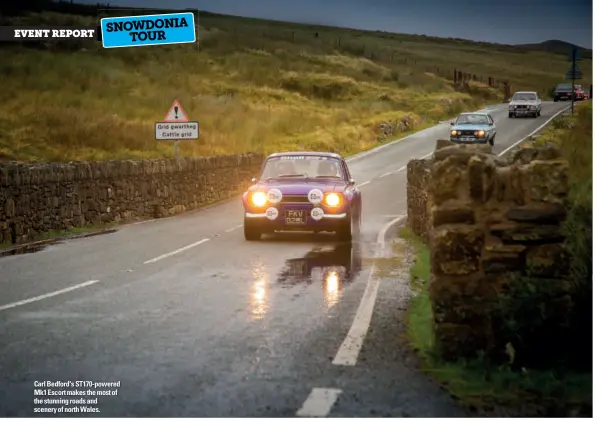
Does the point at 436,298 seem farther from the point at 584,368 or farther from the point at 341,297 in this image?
the point at 341,297

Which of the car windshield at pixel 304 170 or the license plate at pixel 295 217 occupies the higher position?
the car windshield at pixel 304 170

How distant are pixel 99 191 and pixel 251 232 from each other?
567 cm

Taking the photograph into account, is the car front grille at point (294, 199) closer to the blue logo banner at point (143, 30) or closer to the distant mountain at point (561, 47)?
the blue logo banner at point (143, 30)

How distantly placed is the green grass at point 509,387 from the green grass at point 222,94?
25.7m

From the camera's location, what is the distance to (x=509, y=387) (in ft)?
19.5

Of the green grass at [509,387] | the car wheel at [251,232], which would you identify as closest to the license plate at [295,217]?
the car wheel at [251,232]

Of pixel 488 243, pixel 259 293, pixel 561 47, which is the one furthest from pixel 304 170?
pixel 561 47

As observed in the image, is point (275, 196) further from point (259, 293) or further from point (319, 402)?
point (319, 402)

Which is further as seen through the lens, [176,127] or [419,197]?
[176,127]

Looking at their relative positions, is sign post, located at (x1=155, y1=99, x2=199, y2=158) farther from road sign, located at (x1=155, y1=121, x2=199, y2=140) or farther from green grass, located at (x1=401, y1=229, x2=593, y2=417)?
green grass, located at (x1=401, y1=229, x2=593, y2=417)

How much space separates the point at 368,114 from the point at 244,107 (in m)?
11.3

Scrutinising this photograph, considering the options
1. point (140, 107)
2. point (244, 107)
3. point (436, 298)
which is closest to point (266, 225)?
point (436, 298)

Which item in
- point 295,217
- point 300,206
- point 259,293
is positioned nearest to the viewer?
point 259,293

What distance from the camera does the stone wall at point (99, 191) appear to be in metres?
17.1
